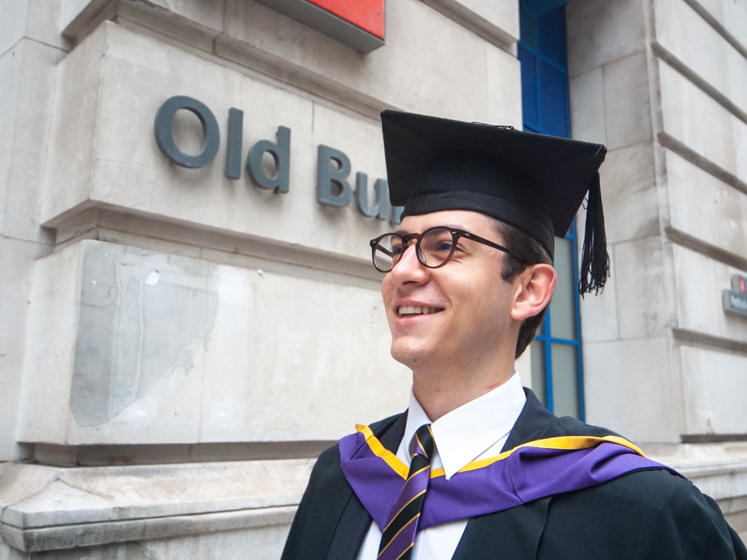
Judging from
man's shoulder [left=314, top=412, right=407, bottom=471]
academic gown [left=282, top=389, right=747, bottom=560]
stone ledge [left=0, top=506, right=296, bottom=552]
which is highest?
man's shoulder [left=314, top=412, right=407, bottom=471]

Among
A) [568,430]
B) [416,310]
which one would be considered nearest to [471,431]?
[568,430]

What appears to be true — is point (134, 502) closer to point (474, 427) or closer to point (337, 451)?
point (337, 451)

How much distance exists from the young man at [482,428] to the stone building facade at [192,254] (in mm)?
1204

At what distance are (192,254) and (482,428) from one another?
2.10 m

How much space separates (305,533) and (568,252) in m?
5.51

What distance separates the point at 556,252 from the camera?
21.8 ft

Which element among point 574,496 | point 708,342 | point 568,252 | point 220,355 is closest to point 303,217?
point 220,355

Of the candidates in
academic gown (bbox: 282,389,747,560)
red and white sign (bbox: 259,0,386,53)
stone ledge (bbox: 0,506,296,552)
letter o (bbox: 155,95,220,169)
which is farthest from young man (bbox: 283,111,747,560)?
red and white sign (bbox: 259,0,386,53)

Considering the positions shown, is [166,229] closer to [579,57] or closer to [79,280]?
[79,280]

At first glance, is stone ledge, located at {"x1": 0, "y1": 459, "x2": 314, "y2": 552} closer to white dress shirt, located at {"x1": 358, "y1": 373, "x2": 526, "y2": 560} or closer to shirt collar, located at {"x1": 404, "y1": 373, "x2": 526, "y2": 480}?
white dress shirt, located at {"x1": 358, "y1": 373, "x2": 526, "y2": 560}

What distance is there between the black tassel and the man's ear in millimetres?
298

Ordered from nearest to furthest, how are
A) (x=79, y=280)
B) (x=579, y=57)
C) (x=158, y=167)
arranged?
(x=79, y=280), (x=158, y=167), (x=579, y=57)

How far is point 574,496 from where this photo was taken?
152 centimetres

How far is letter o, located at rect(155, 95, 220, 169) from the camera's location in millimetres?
3174
